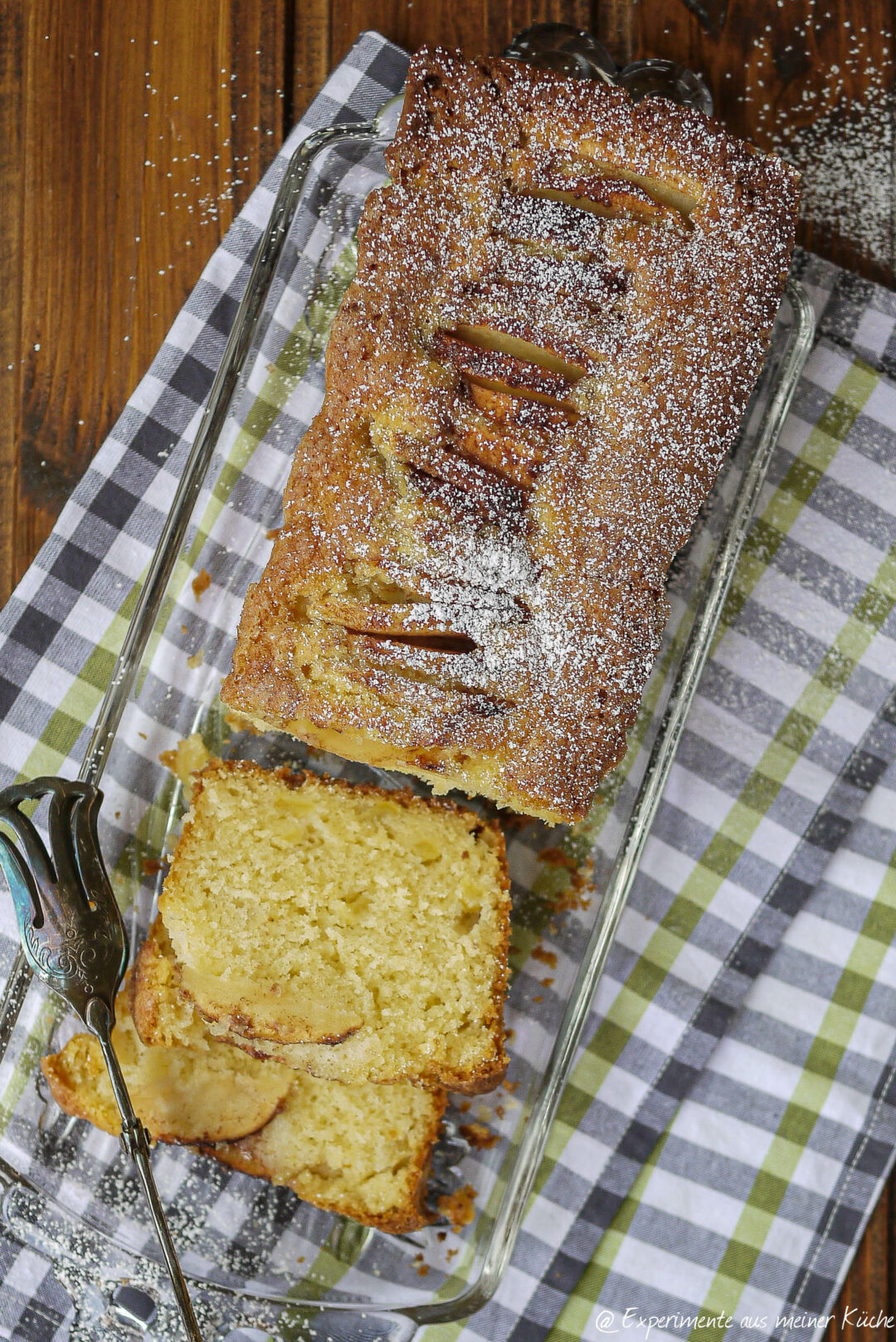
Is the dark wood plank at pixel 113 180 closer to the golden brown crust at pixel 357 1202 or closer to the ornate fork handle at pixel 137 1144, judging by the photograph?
the ornate fork handle at pixel 137 1144

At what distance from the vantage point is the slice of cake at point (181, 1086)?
1.88m

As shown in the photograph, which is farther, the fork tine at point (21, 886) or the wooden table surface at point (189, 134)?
the wooden table surface at point (189, 134)

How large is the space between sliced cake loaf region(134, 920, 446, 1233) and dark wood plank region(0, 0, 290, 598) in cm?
115

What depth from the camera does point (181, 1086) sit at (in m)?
1.90

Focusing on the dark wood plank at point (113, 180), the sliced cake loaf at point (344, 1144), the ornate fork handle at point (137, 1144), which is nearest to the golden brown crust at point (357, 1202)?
the sliced cake loaf at point (344, 1144)

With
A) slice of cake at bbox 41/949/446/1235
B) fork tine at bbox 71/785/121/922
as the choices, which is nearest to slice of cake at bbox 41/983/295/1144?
slice of cake at bbox 41/949/446/1235

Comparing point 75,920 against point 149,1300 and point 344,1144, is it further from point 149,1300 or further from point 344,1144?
point 149,1300

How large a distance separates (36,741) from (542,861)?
108 cm

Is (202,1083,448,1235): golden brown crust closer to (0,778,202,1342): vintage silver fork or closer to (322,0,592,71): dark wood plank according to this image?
(0,778,202,1342): vintage silver fork

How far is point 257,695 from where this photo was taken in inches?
66.2

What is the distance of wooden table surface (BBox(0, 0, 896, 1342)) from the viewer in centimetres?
214

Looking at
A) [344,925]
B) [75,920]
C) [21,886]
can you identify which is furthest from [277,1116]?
[21,886]

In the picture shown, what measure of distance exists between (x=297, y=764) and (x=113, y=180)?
52.6 inches

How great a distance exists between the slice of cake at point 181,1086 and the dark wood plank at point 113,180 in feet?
3.29
